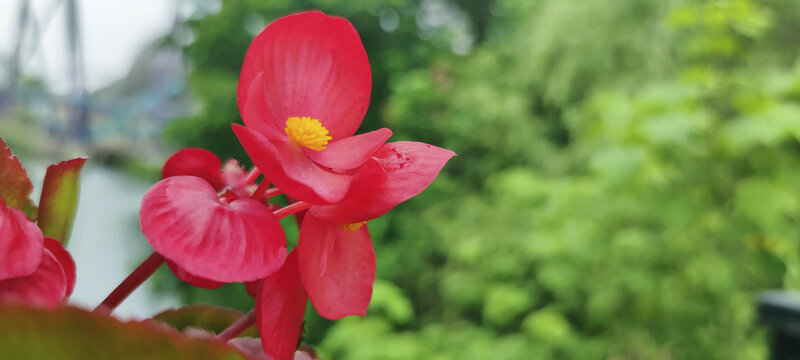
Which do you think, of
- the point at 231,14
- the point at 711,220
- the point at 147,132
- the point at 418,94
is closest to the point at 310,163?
the point at 711,220

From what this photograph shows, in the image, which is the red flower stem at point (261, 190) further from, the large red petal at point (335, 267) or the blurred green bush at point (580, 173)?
the blurred green bush at point (580, 173)

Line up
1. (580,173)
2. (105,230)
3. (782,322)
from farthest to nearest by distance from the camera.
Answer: (105,230) < (580,173) < (782,322)

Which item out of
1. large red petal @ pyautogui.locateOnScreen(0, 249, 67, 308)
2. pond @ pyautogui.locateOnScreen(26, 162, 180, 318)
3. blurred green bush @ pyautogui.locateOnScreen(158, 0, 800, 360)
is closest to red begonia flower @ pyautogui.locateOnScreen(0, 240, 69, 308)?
large red petal @ pyautogui.locateOnScreen(0, 249, 67, 308)

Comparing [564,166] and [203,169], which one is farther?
[564,166]

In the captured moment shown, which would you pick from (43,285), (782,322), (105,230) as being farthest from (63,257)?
(105,230)

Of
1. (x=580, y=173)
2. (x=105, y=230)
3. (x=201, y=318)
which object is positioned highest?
(x=201, y=318)

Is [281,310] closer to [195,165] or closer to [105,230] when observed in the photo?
[195,165]

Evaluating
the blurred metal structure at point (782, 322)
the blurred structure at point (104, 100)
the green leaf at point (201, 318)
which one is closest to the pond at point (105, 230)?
the blurred structure at point (104, 100)
